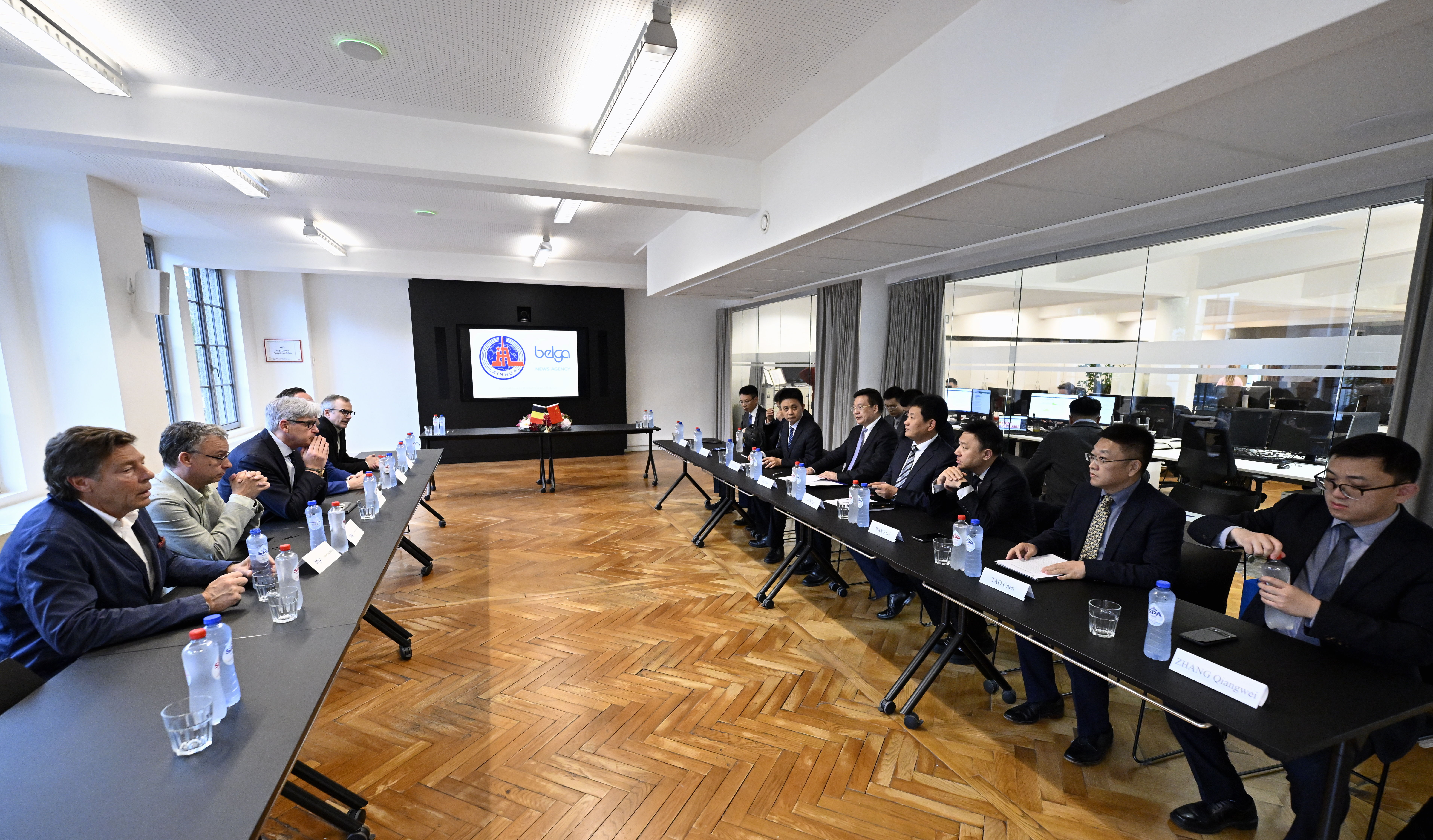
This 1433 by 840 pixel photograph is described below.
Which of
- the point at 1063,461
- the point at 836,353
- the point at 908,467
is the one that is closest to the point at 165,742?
→ the point at 908,467

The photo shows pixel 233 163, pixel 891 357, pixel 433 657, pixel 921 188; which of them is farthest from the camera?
pixel 891 357

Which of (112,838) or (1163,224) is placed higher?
(1163,224)

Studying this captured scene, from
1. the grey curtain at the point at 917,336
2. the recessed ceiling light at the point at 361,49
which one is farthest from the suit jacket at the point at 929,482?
the recessed ceiling light at the point at 361,49

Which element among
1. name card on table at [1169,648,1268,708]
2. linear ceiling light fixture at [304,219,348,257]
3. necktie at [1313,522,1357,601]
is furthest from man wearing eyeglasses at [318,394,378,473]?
necktie at [1313,522,1357,601]

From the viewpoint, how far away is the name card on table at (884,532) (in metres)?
2.65

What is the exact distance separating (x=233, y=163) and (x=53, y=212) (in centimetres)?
202

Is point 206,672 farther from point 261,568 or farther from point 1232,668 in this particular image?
point 1232,668

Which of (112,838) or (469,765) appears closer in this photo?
(112,838)

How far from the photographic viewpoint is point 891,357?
634cm

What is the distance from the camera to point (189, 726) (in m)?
1.21

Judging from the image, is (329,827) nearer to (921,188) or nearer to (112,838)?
(112,838)

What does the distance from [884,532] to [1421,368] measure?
266 centimetres

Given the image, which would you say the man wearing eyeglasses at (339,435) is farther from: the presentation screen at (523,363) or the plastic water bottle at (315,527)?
the presentation screen at (523,363)

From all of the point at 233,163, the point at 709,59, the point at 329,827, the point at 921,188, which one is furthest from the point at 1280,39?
the point at 233,163
